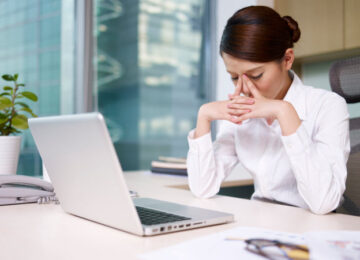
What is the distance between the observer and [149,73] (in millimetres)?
2586

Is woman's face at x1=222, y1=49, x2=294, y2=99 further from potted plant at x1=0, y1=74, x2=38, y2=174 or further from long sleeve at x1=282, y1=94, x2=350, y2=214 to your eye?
potted plant at x1=0, y1=74, x2=38, y2=174

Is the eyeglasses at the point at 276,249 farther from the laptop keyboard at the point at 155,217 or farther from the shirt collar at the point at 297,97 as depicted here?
the shirt collar at the point at 297,97

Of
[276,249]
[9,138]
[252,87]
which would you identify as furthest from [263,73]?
[9,138]

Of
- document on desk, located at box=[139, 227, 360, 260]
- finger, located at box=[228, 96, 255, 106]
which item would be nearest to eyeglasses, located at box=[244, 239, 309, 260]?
document on desk, located at box=[139, 227, 360, 260]

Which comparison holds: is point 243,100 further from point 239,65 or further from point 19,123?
point 19,123

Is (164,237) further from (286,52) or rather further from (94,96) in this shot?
(94,96)

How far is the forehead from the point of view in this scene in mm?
1162

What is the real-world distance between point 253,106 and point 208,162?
254mm

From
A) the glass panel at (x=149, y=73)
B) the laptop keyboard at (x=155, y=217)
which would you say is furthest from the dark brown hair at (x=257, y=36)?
the glass panel at (x=149, y=73)

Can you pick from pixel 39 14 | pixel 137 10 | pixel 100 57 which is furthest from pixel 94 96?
pixel 137 10

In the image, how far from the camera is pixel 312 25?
8.27ft

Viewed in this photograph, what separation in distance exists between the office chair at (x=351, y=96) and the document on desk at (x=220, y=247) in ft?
2.64

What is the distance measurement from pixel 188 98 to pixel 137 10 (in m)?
0.71

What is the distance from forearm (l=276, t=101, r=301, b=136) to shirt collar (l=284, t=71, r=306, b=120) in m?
0.17
